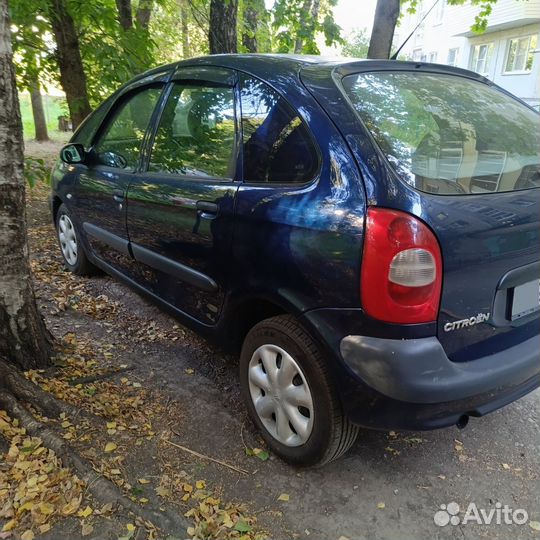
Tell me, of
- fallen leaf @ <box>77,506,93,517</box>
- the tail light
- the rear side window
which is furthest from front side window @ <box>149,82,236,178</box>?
fallen leaf @ <box>77,506,93,517</box>

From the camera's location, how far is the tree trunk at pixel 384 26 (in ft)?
22.2

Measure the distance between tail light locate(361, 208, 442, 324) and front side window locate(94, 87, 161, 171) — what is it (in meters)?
2.06

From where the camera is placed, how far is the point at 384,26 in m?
6.81

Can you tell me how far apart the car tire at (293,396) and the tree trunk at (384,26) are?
18.9 feet

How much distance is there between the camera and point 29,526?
6.23ft

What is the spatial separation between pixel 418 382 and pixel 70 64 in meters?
7.03

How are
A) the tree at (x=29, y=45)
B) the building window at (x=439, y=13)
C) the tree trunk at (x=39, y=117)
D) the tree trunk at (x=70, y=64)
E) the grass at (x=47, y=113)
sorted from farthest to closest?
the building window at (x=439, y=13) < the grass at (x=47, y=113) < the tree trunk at (x=39, y=117) < the tree trunk at (x=70, y=64) < the tree at (x=29, y=45)

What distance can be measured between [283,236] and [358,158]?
45 centimetres

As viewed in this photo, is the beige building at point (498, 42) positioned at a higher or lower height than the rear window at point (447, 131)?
higher

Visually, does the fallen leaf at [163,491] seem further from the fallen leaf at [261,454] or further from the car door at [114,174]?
the car door at [114,174]

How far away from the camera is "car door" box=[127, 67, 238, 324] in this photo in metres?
2.53

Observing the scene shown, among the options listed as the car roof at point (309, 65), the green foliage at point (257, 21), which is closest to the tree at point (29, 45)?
the green foliage at point (257, 21)

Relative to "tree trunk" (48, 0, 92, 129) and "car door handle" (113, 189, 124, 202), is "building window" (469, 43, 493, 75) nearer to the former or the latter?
"tree trunk" (48, 0, 92, 129)

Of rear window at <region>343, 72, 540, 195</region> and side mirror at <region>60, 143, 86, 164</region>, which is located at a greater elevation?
rear window at <region>343, 72, 540, 195</region>
